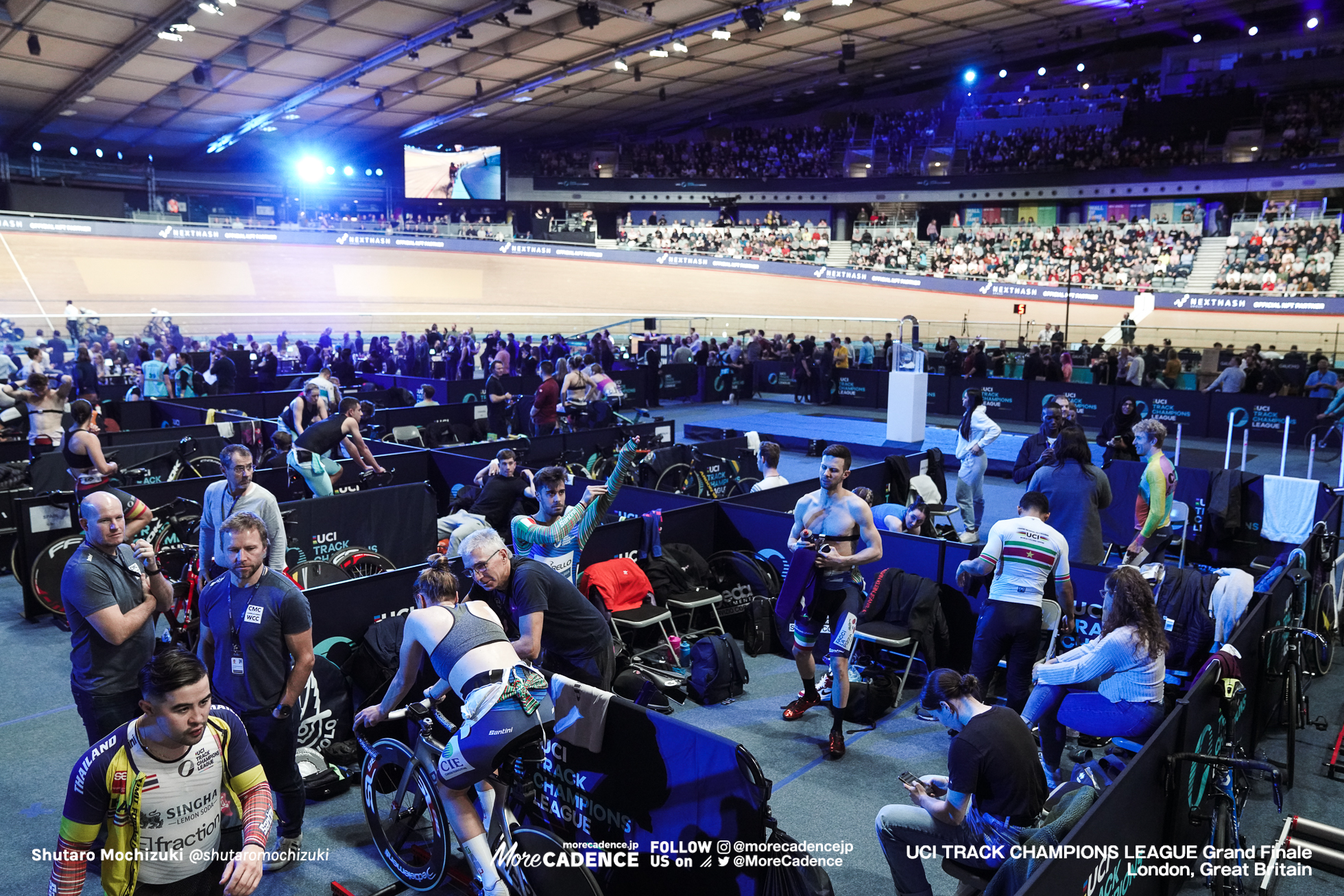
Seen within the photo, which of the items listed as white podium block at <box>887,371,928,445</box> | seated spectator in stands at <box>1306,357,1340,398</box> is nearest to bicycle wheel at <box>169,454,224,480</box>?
white podium block at <box>887,371,928,445</box>

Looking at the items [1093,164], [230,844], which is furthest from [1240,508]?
[1093,164]

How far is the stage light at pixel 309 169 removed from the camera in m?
41.2

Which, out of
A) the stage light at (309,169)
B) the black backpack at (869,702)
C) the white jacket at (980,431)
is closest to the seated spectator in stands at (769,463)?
the black backpack at (869,702)

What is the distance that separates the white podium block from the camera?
16.0m

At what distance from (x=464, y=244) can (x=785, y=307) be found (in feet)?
45.2

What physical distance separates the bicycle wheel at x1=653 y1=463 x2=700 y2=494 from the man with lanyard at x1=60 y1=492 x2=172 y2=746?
249 inches

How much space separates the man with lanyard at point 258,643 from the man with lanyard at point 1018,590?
12.1ft

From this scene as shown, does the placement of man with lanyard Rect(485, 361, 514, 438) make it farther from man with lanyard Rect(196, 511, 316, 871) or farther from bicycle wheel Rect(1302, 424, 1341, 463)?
bicycle wheel Rect(1302, 424, 1341, 463)

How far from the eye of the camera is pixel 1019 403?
2064 cm

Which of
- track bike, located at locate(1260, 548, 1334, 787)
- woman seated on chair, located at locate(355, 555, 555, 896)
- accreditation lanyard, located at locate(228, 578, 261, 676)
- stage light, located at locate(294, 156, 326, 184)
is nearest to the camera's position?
woman seated on chair, located at locate(355, 555, 555, 896)

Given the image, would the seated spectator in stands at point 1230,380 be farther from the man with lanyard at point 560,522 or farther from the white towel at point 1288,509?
the man with lanyard at point 560,522

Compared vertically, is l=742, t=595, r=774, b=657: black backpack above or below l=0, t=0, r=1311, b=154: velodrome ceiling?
below

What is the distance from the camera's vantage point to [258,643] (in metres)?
4.14

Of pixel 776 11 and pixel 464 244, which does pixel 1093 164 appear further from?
pixel 464 244
